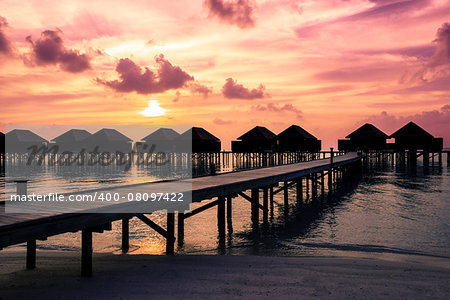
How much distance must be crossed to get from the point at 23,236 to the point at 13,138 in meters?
53.4

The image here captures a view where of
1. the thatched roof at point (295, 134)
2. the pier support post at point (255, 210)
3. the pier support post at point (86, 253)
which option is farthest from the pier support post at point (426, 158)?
the pier support post at point (86, 253)

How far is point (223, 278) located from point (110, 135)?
162ft

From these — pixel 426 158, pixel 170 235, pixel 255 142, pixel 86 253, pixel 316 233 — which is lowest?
pixel 316 233

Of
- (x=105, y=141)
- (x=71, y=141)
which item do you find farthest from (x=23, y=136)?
(x=105, y=141)

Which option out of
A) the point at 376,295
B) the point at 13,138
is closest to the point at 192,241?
the point at 376,295

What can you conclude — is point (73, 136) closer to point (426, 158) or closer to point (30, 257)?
point (426, 158)

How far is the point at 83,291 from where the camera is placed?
6047 mm

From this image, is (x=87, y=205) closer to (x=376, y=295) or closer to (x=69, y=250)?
(x=69, y=250)

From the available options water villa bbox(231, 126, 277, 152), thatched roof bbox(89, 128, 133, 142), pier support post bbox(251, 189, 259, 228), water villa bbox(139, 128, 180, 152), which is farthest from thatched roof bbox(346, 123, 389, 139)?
pier support post bbox(251, 189, 259, 228)

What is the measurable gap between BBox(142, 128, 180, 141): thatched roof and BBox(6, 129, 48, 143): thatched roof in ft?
49.3

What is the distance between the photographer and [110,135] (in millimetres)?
53531

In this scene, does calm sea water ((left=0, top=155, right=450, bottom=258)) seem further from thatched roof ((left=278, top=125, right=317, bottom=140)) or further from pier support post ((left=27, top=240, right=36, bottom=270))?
thatched roof ((left=278, top=125, right=317, bottom=140))

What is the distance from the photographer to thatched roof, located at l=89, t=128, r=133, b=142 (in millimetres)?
52844

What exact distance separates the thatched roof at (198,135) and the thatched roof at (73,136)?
14.0 m
